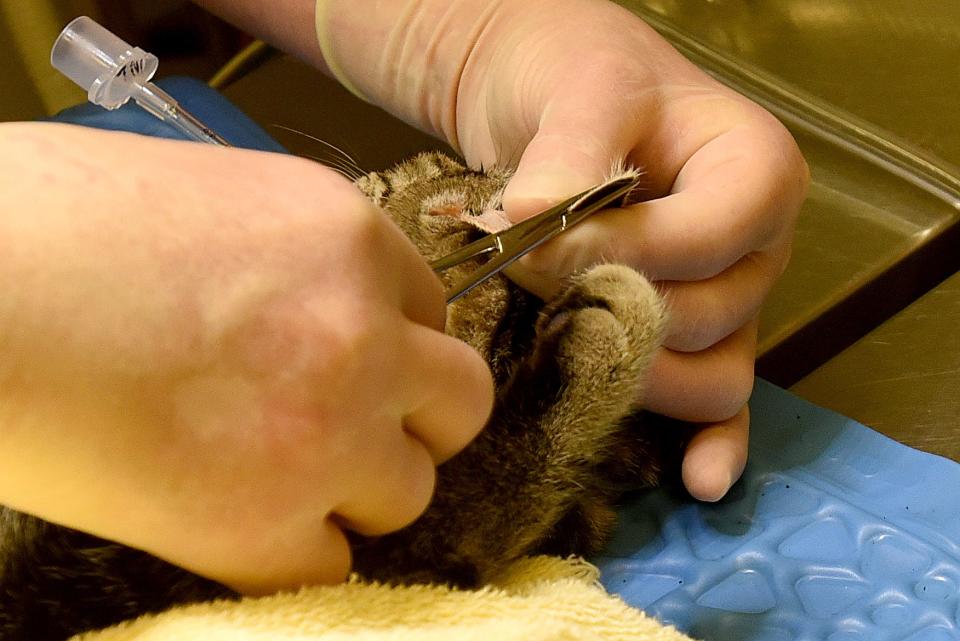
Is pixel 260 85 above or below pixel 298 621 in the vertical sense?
above

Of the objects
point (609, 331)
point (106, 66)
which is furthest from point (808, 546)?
point (106, 66)

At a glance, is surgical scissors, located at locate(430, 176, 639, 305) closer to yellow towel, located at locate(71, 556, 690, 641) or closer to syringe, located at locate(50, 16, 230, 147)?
yellow towel, located at locate(71, 556, 690, 641)

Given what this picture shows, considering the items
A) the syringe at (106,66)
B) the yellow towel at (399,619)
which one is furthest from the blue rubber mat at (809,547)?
the syringe at (106,66)

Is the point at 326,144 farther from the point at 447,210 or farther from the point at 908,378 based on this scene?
the point at 908,378

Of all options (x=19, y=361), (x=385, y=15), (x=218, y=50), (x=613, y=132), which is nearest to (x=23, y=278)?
(x=19, y=361)

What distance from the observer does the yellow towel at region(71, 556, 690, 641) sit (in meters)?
0.43

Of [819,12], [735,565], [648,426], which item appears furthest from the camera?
[819,12]

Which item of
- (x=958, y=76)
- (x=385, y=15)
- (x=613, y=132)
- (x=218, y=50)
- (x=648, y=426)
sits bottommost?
(x=648, y=426)

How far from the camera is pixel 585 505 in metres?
0.66

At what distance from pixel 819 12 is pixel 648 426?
2.45ft

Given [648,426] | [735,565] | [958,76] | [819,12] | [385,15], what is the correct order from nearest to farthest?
1. [735,565]
2. [648,426]
3. [385,15]
4. [958,76]
5. [819,12]

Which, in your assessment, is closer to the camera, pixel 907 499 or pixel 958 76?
pixel 907 499

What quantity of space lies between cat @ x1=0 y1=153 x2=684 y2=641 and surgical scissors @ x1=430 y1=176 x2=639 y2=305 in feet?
0.15

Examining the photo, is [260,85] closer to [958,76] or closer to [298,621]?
[958,76]
